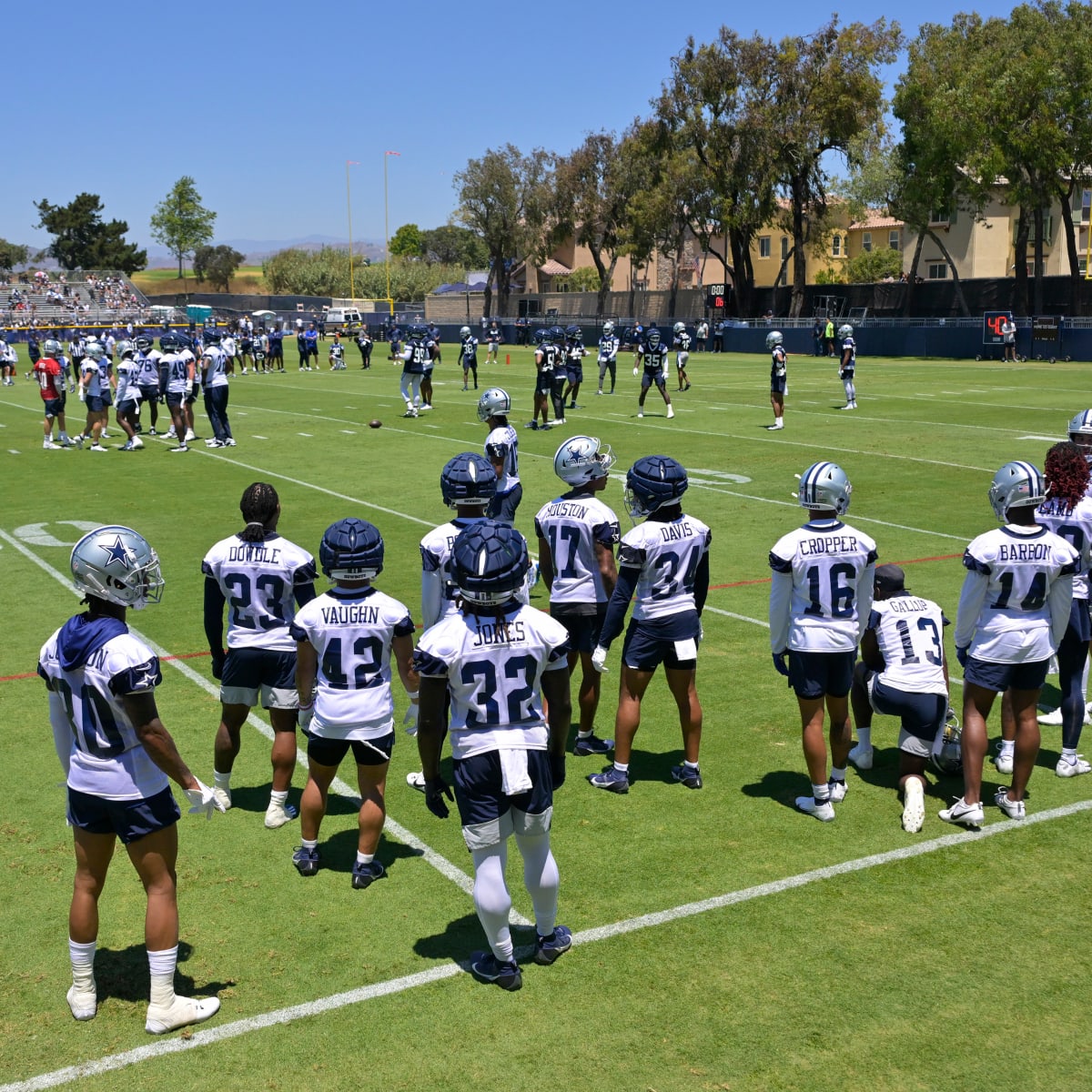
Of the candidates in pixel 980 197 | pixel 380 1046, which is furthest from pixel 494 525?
pixel 980 197

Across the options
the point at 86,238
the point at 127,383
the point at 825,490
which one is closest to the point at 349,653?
the point at 825,490

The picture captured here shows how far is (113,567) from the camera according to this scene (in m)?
4.77

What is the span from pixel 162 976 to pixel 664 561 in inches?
137

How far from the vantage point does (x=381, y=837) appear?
22.1ft

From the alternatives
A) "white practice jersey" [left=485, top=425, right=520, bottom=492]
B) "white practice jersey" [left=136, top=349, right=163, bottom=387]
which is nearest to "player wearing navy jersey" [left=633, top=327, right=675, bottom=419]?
"white practice jersey" [left=136, top=349, right=163, bottom=387]

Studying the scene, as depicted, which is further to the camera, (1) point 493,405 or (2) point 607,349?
(2) point 607,349

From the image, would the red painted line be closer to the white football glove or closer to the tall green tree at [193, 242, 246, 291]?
the white football glove

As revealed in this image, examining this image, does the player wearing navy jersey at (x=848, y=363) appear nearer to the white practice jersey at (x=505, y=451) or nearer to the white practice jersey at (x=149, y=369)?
the white practice jersey at (x=149, y=369)

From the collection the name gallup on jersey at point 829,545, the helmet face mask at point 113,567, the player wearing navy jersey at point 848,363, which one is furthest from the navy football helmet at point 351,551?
the player wearing navy jersey at point 848,363

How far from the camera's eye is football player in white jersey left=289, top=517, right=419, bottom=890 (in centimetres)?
586

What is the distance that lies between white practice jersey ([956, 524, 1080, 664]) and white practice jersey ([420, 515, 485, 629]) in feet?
9.29

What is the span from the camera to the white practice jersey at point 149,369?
24969 mm

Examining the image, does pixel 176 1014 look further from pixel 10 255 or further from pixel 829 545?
pixel 10 255

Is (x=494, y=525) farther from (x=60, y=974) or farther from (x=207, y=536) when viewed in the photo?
(x=207, y=536)
